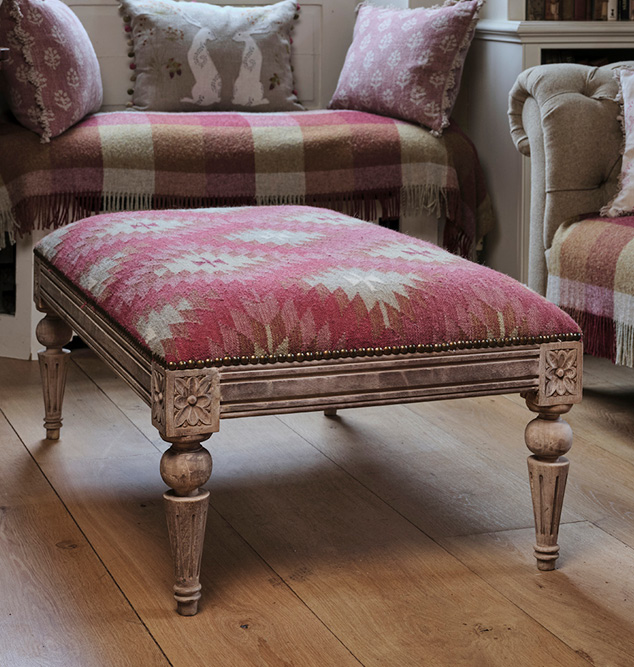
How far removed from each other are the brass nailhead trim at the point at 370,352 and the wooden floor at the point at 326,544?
32 cm

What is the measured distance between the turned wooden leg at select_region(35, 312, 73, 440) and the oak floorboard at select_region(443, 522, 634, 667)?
0.83 metres

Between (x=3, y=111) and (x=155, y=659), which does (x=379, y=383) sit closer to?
(x=155, y=659)

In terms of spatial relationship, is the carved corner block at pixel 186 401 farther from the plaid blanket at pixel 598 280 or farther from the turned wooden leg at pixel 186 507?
the plaid blanket at pixel 598 280

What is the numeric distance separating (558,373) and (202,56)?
1.94m

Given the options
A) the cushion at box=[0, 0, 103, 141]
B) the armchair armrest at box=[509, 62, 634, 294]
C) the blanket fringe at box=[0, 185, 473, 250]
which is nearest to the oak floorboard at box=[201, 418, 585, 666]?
the armchair armrest at box=[509, 62, 634, 294]

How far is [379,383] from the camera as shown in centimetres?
138

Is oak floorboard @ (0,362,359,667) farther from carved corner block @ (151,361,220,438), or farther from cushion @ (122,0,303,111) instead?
cushion @ (122,0,303,111)

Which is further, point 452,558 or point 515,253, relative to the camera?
point 515,253

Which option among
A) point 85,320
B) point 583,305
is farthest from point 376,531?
point 583,305

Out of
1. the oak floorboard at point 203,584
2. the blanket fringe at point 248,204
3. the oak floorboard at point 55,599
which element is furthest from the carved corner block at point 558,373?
→ the blanket fringe at point 248,204

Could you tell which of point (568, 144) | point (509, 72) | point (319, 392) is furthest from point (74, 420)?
point (509, 72)

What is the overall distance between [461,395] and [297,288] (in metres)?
0.27

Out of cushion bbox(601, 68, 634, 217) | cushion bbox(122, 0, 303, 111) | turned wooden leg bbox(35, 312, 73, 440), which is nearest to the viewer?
turned wooden leg bbox(35, 312, 73, 440)

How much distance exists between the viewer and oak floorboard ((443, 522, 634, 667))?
1.29 m
